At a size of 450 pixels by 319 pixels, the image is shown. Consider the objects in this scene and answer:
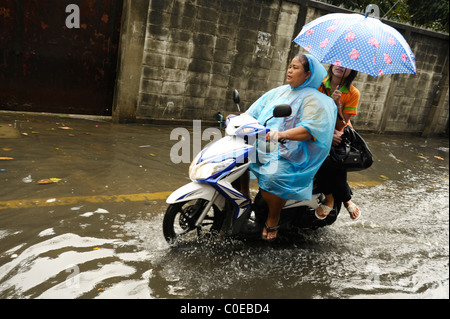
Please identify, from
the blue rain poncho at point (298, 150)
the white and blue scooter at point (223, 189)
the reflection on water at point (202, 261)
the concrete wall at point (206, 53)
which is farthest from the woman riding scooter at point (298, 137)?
the concrete wall at point (206, 53)

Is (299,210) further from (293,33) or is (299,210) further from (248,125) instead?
(293,33)

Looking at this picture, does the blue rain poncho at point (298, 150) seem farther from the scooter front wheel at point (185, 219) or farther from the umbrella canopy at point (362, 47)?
the scooter front wheel at point (185, 219)

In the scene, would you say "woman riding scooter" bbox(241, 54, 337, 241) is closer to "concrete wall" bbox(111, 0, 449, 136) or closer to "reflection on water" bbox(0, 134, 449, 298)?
"reflection on water" bbox(0, 134, 449, 298)

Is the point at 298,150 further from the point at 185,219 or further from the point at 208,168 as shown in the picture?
the point at 185,219

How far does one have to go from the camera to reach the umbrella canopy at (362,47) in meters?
3.20

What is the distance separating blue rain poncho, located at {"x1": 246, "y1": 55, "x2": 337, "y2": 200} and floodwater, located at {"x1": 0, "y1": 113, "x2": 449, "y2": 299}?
69 cm

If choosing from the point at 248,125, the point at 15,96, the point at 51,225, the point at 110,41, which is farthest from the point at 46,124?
the point at 248,125

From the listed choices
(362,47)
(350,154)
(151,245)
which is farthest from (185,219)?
(362,47)

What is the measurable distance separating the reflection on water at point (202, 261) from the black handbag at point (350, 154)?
856mm

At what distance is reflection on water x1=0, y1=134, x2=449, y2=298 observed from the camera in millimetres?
2619

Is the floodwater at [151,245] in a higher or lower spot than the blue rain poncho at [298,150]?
lower

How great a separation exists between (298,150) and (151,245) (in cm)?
144

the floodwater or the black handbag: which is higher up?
the black handbag

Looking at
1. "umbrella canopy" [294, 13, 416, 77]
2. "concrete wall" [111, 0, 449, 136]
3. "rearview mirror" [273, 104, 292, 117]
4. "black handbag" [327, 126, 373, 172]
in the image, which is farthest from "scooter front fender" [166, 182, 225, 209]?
"concrete wall" [111, 0, 449, 136]
